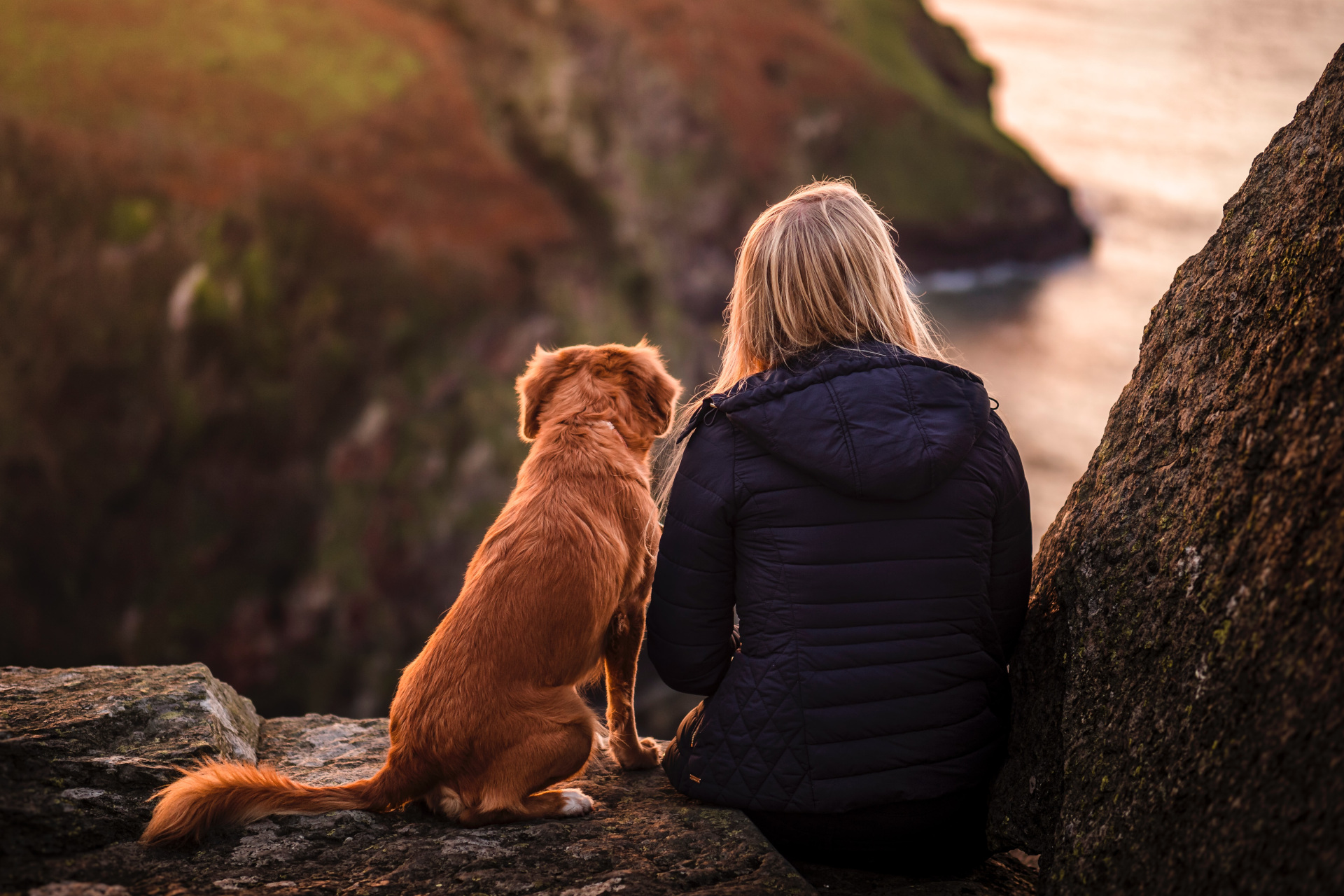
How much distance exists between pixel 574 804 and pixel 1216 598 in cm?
221

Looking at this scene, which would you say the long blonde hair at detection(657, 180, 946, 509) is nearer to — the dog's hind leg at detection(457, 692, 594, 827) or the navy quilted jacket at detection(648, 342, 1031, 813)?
the navy quilted jacket at detection(648, 342, 1031, 813)

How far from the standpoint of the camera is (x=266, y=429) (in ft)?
62.8

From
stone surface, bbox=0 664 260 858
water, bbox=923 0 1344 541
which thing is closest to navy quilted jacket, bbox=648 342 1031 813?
stone surface, bbox=0 664 260 858

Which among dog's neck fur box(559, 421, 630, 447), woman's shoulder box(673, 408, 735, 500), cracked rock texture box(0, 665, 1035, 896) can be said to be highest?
dog's neck fur box(559, 421, 630, 447)

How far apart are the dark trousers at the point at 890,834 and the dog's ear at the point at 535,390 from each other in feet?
6.11

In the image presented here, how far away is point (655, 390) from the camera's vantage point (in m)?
3.98

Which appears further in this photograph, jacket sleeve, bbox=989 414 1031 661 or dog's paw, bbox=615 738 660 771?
dog's paw, bbox=615 738 660 771

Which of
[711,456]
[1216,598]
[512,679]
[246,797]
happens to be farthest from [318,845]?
[1216,598]

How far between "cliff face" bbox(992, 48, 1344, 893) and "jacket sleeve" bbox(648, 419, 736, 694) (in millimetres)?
1049

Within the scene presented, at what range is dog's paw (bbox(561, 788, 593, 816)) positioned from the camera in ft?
10.5

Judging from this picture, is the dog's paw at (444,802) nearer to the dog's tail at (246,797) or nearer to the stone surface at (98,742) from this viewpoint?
the dog's tail at (246,797)

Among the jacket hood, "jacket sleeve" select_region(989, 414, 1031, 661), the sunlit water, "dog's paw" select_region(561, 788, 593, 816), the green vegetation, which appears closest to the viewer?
the jacket hood

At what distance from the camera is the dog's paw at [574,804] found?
3.21 metres

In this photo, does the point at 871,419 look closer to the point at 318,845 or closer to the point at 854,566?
the point at 854,566
